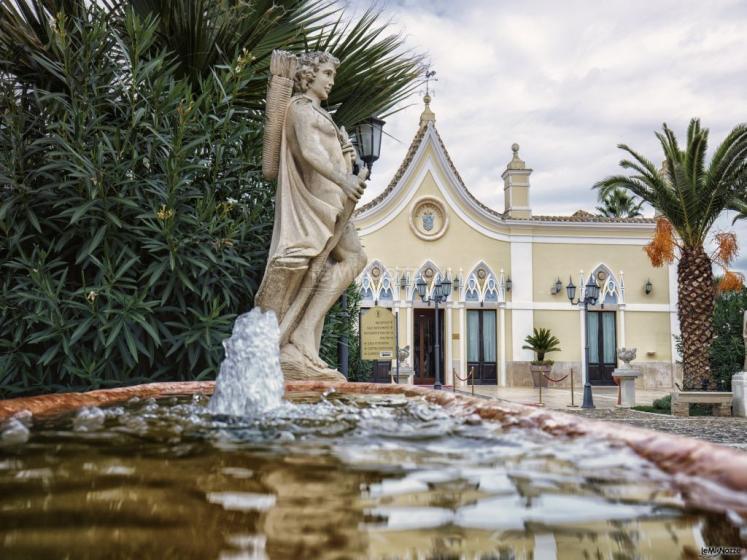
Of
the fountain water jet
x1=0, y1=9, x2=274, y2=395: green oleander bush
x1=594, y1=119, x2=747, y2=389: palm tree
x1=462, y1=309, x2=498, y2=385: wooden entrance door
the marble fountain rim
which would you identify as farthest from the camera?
x1=462, y1=309, x2=498, y2=385: wooden entrance door

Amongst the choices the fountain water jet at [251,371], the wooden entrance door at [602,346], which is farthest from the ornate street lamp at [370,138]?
the wooden entrance door at [602,346]

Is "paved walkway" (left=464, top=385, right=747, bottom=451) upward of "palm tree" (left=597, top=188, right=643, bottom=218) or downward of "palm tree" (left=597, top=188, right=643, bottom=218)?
downward

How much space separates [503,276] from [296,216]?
18231mm

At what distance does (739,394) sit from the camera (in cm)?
1216

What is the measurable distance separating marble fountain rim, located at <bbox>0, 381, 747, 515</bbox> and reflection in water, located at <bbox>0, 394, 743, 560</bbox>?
3cm

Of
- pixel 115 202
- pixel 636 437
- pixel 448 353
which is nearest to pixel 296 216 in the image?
pixel 115 202

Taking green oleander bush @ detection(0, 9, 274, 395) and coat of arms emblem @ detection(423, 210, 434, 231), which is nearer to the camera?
green oleander bush @ detection(0, 9, 274, 395)

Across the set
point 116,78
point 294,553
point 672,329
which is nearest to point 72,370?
point 116,78

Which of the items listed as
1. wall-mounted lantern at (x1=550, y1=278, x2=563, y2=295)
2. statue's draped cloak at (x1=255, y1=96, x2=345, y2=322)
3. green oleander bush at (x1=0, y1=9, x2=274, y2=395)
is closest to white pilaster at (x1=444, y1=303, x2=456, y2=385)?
wall-mounted lantern at (x1=550, y1=278, x2=563, y2=295)

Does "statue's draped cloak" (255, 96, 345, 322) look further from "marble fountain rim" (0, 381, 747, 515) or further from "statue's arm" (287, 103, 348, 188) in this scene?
"marble fountain rim" (0, 381, 747, 515)

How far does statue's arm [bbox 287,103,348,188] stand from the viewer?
162 inches

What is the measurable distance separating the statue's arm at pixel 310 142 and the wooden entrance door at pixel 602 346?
758 inches

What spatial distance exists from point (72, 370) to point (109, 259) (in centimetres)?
72

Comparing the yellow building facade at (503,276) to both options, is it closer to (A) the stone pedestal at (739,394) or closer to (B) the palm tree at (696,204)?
(B) the palm tree at (696,204)
